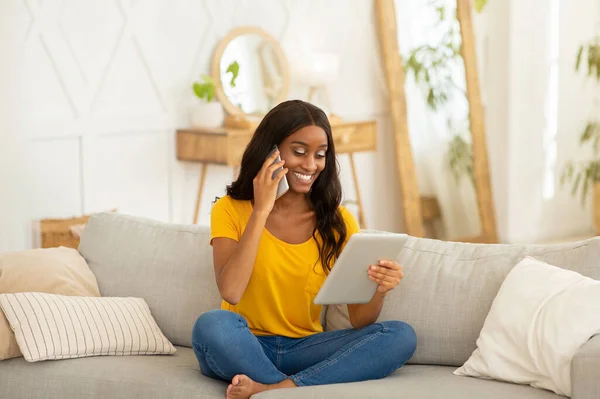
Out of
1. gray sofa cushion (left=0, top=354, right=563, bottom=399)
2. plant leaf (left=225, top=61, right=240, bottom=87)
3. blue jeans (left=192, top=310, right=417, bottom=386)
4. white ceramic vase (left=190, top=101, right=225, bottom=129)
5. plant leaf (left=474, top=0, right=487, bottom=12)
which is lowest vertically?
gray sofa cushion (left=0, top=354, right=563, bottom=399)

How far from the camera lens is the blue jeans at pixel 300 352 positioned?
98.0 inches

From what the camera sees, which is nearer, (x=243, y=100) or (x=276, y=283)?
(x=276, y=283)

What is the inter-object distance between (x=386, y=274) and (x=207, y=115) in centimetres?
258

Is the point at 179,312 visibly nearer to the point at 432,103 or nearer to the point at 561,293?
the point at 561,293

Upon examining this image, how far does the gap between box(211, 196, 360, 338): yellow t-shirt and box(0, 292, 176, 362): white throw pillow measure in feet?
1.03

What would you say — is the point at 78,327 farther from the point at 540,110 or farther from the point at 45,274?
the point at 540,110

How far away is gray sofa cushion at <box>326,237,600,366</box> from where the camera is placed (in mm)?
2682

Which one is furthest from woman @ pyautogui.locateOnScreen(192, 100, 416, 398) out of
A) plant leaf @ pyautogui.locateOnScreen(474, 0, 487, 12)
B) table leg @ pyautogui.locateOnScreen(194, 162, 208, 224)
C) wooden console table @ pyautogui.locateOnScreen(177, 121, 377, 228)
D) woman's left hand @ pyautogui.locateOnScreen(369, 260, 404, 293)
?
plant leaf @ pyautogui.locateOnScreen(474, 0, 487, 12)

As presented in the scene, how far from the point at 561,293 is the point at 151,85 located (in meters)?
2.95

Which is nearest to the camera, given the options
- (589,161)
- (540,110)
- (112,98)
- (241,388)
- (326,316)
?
(241,388)

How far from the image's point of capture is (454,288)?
275 centimetres

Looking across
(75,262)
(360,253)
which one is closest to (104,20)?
(75,262)

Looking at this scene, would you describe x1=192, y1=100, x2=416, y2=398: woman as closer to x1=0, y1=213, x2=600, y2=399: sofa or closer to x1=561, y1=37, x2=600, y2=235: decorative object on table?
x1=0, y1=213, x2=600, y2=399: sofa

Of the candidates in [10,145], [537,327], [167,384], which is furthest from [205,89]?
[537,327]
